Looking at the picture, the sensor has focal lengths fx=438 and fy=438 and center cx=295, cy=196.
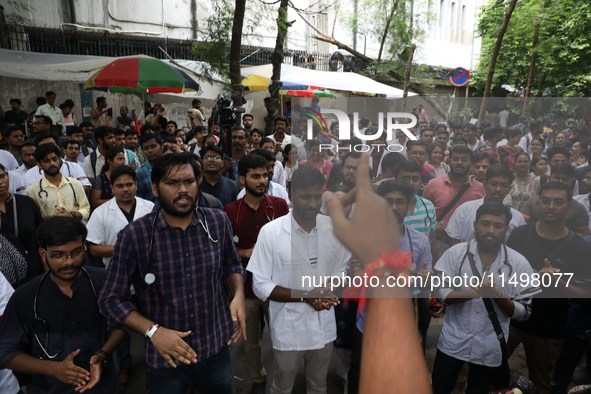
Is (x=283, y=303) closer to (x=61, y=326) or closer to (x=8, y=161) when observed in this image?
(x=61, y=326)

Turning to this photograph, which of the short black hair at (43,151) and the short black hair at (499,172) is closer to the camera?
the short black hair at (499,172)

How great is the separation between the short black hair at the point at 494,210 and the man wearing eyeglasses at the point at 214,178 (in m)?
2.63

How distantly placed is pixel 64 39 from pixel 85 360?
38.3 ft

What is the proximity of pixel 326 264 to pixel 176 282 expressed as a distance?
0.78m

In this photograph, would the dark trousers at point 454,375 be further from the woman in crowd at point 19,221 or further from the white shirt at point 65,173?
the white shirt at point 65,173

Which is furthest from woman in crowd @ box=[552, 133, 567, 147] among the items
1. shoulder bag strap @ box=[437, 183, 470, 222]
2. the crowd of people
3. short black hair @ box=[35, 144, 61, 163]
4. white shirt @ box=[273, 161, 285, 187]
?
short black hair @ box=[35, 144, 61, 163]

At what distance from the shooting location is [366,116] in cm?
159

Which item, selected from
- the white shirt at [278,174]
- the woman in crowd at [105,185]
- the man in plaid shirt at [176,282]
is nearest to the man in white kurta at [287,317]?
the man in plaid shirt at [176,282]

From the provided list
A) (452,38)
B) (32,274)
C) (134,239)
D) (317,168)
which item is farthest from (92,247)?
(452,38)

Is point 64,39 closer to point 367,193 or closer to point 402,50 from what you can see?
point 402,50

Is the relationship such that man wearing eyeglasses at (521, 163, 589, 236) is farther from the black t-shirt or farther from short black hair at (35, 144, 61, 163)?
short black hair at (35, 144, 61, 163)

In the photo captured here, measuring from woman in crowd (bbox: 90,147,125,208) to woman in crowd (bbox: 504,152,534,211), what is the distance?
132 inches

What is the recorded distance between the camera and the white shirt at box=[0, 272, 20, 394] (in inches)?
88.3

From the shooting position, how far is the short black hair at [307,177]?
59.9 inches
